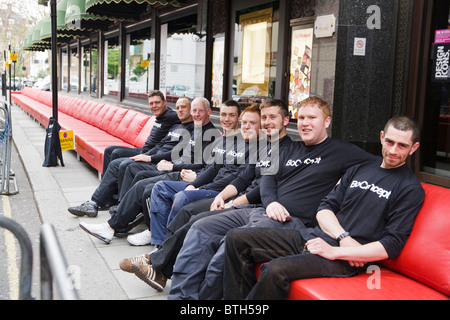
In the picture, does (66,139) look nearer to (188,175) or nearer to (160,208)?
(188,175)

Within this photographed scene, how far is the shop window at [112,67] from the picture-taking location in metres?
14.9

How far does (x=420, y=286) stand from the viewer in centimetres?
303

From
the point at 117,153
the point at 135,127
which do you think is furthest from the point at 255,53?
the point at 135,127

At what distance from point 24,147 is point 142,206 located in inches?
342

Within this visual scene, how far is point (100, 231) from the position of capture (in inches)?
202

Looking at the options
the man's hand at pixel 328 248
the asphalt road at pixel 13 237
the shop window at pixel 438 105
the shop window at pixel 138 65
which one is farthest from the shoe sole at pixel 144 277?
the shop window at pixel 138 65

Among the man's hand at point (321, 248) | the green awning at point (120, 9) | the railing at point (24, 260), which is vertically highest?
the green awning at point (120, 9)

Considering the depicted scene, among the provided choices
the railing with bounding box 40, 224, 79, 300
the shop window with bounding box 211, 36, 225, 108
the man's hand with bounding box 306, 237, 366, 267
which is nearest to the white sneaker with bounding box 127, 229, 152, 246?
the man's hand with bounding box 306, 237, 366, 267

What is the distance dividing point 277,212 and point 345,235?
63 centimetres

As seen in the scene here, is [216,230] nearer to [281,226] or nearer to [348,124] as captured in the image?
[281,226]

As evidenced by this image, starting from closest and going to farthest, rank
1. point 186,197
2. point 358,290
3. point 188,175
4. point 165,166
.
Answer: point 358,290
point 186,197
point 188,175
point 165,166

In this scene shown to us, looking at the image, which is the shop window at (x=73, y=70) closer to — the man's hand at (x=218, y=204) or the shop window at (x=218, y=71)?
the shop window at (x=218, y=71)

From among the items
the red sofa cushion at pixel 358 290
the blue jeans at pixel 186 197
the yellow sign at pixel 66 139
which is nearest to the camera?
the red sofa cushion at pixel 358 290

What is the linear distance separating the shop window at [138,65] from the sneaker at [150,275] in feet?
25.8
